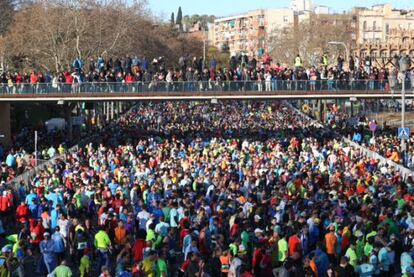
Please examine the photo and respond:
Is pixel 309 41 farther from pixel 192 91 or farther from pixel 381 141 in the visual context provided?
pixel 381 141

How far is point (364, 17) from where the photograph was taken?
161000 mm

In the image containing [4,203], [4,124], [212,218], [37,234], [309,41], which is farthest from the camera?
[309,41]

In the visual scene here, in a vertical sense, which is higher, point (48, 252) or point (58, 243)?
point (58, 243)

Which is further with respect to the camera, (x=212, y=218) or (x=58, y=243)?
(x=212, y=218)

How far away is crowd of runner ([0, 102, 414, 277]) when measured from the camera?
14.9 meters

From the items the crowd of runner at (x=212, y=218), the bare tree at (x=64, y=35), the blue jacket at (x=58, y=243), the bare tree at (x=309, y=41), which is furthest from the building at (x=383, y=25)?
the blue jacket at (x=58, y=243)

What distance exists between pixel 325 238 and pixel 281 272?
10.5 ft

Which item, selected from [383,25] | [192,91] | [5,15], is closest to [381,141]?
[192,91]

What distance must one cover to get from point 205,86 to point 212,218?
1030 inches

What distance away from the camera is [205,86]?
143 ft

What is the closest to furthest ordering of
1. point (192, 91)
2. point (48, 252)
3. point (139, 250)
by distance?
point (139, 250) < point (48, 252) < point (192, 91)

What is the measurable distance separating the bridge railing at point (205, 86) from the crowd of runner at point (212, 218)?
11.3 m

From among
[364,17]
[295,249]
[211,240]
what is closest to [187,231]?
[211,240]

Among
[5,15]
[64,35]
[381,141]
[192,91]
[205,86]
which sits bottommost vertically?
[381,141]
